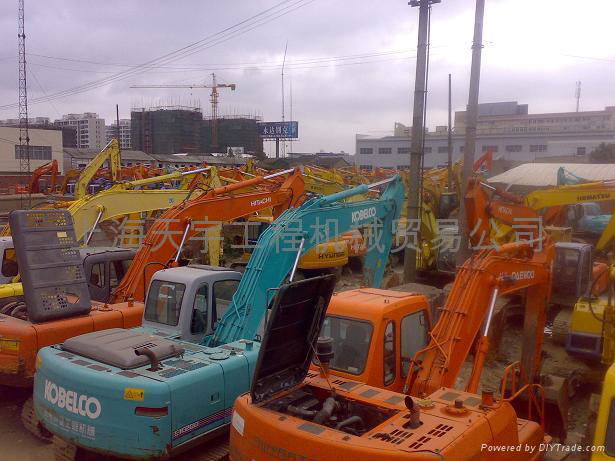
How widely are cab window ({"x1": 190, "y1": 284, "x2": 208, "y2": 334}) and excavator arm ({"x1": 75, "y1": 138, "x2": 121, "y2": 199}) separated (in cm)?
1056

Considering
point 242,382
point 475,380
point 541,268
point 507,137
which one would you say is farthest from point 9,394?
point 507,137

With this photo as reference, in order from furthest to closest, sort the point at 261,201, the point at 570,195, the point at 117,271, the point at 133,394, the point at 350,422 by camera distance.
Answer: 1. the point at 261,201
2. the point at 117,271
3. the point at 570,195
4. the point at 133,394
5. the point at 350,422

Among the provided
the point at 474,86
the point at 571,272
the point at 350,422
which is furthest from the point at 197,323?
the point at 474,86

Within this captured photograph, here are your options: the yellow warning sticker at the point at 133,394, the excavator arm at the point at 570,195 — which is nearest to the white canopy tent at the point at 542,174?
the excavator arm at the point at 570,195

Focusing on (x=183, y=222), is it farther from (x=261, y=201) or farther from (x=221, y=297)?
(x=221, y=297)

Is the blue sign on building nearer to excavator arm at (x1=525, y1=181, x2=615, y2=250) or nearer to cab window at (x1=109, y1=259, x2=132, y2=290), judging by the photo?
cab window at (x1=109, y1=259, x2=132, y2=290)

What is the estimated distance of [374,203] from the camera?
880cm

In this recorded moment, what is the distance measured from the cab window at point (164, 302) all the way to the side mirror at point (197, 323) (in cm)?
18

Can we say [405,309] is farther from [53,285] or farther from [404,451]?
[53,285]

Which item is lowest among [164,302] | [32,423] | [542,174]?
[32,423]

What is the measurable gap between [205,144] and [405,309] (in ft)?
310

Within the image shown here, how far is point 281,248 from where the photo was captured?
7.24 m

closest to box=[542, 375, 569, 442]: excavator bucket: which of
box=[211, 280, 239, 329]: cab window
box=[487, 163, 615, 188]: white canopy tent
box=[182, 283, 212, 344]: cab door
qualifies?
box=[211, 280, 239, 329]: cab window

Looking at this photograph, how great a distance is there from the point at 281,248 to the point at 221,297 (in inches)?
37.5
